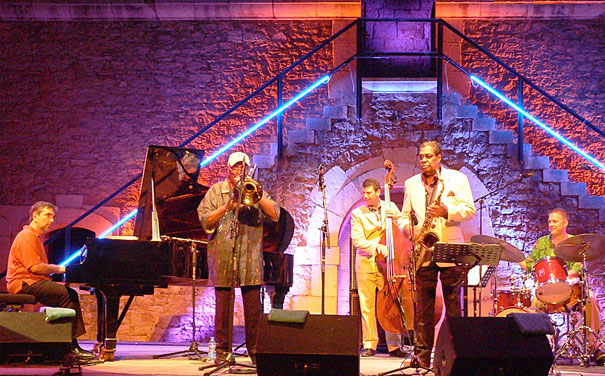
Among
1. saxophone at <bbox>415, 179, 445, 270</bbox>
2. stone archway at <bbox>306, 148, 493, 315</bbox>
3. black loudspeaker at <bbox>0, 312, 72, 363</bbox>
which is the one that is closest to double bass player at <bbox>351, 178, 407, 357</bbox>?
stone archway at <bbox>306, 148, 493, 315</bbox>

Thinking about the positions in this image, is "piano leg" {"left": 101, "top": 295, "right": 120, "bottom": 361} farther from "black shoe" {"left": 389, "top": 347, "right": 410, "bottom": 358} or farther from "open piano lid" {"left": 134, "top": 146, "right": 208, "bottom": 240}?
"black shoe" {"left": 389, "top": 347, "right": 410, "bottom": 358}

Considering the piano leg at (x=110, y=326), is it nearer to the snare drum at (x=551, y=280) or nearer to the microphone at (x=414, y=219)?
the microphone at (x=414, y=219)

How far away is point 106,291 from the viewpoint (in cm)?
643

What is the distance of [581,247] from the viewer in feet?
23.0

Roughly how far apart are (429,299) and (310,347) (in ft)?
4.26

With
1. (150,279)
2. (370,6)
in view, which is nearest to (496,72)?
(370,6)

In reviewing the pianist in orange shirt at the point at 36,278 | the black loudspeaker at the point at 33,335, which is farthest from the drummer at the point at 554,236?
the black loudspeaker at the point at 33,335

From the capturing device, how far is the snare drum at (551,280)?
23.1 feet

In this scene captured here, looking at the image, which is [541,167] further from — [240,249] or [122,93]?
[122,93]

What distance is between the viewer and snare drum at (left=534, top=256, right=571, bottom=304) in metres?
7.05

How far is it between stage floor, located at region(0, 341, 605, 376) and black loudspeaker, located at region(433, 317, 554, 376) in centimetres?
107

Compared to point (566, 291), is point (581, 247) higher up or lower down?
higher up

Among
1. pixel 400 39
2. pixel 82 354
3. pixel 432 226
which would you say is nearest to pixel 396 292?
pixel 432 226

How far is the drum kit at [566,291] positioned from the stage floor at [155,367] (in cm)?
44
